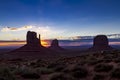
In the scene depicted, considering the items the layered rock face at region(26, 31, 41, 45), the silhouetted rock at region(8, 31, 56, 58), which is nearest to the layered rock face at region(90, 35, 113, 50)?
the silhouetted rock at region(8, 31, 56, 58)

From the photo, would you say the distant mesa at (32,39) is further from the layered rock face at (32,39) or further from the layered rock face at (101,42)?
the layered rock face at (101,42)

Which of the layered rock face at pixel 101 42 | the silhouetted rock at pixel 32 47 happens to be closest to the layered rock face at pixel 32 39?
the silhouetted rock at pixel 32 47

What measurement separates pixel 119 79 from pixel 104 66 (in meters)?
3.81

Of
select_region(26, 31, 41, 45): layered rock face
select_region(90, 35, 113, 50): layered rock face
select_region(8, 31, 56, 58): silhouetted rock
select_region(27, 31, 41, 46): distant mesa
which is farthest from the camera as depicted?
select_region(90, 35, 113, 50): layered rock face

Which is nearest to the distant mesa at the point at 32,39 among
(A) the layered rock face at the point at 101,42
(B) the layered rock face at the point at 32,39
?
(B) the layered rock face at the point at 32,39

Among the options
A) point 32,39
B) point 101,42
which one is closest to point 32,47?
point 32,39

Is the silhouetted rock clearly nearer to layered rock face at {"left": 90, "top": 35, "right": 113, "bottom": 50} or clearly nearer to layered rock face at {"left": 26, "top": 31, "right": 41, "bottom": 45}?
layered rock face at {"left": 26, "top": 31, "right": 41, "bottom": 45}

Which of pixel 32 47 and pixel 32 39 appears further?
pixel 32 39

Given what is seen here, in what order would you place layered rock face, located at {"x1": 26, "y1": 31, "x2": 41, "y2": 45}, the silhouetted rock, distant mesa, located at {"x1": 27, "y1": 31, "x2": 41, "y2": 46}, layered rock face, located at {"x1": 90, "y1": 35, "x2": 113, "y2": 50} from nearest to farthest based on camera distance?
the silhouetted rock < distant mesa, located at {"x1": 27, "y1": 31, "x2": 41, "y2": 46} < layered rock face, located at {"x1": 26, "y1": 31, "x2": 41, "y2": 45} < layered rock face, located at {"x1": 90, "y1": 35, "x2": 113, "y2": 50}

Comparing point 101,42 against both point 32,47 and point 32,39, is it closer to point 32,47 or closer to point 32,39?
point 32,39

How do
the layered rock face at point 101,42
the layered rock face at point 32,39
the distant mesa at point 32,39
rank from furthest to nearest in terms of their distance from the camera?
1. the layered rock face at point 101,42
2. the layered rock face at point 32,39
3. the distant mesa at point 32,39

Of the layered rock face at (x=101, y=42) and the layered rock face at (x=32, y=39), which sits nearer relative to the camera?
the layered rock face at (x=32, y=39)

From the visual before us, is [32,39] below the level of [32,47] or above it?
above

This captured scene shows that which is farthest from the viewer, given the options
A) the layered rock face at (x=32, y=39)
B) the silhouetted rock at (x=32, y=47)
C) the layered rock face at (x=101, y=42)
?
the layered rock face at (x=101, y=42)
